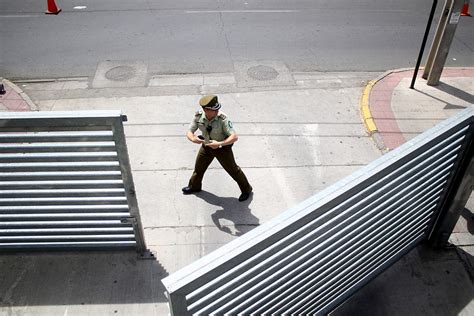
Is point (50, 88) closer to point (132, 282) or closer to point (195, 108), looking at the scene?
point (195, 108)

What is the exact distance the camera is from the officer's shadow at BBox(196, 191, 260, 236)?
551 centimetres

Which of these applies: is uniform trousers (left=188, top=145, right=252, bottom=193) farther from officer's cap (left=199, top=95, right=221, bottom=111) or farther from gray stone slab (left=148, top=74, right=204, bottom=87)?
gray stone slab (left=148, top=74, right=204, bottom=87)

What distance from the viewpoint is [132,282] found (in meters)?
4.73

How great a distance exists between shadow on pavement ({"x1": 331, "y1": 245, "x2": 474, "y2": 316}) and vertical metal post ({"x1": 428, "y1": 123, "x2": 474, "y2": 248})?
26 cm

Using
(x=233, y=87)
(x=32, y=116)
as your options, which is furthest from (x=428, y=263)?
(x=233, y=87)

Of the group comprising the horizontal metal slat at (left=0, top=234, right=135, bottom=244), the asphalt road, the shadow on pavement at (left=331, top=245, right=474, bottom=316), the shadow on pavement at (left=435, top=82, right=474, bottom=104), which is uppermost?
the horizontal metal slat at (left=0, top=234, right=135, bottom=244)

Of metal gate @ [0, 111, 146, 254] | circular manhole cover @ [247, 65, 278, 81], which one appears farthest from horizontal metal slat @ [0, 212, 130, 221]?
circular manhole cover @ [247, 65, 278, 81]

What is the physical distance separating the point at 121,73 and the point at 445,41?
6.80 metres

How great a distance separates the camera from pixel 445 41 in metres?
8.27

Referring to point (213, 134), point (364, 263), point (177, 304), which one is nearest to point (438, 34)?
point (213, 134)

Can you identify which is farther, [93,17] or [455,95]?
[93,17]

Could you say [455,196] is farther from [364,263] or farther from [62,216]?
[62,216]

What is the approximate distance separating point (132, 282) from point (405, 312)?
118 inches

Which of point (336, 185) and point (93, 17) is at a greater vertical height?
point (336, 185)
